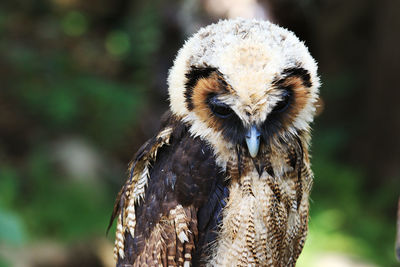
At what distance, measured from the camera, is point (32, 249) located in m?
4.88

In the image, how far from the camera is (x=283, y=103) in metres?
1.94

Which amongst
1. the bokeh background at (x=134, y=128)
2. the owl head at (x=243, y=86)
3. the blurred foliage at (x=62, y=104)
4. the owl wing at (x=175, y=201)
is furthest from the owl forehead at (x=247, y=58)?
the blurred foliage at (x=62, y=104)

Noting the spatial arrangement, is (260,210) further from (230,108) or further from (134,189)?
(134,189)

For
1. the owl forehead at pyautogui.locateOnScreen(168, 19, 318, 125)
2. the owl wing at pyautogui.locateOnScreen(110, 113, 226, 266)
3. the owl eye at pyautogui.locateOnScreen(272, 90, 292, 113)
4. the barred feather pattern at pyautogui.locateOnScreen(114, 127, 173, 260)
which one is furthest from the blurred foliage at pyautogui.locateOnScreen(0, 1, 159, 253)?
the owl eye at pyautogui.locateOnScreen(272, 90, 292, 113)

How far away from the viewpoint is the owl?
1.90 meters

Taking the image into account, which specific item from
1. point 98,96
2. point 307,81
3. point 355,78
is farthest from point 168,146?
point 355,78

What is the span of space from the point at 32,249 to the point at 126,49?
4.51 metres

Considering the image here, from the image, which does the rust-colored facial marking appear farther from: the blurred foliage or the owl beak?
the blurred foliage

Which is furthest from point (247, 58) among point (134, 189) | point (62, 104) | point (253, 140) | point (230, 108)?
→ point (62, 104)

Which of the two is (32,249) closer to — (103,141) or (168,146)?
(103,141)

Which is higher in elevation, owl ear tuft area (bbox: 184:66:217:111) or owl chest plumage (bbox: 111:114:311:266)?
owl ear tuft area (bbox: 184:66:217:111)

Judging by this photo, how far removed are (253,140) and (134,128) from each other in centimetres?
510

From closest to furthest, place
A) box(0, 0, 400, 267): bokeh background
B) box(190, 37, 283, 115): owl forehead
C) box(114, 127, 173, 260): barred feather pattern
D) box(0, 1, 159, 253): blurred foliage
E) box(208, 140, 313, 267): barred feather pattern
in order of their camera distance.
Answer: box(190, 37, 283, 115): owl forehead < box(208, 140, 313, 267): barred feather pattern < box(114, 127, 173, 260): barred feather pattern < box(0, 0, 400, 267): bokeh background < box(0, 1, 159, 253): blurred foliage

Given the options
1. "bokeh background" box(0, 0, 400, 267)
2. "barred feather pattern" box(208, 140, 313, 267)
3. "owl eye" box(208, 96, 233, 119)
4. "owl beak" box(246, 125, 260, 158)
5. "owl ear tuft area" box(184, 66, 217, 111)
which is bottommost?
"barred feather pattern" box(208, 140, 313, 267)
